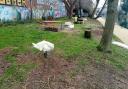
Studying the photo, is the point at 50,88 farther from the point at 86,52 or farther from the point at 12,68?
the point at 86,52

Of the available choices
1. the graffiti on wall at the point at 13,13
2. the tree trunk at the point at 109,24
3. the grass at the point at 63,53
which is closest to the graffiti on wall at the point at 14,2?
the graffiti on wall at the point at 13,13

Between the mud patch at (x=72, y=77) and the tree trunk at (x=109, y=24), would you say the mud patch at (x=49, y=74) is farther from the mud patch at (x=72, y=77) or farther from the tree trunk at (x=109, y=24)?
the tree trunk at (x=109, y=24)

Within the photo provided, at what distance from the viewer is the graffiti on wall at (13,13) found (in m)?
17.7

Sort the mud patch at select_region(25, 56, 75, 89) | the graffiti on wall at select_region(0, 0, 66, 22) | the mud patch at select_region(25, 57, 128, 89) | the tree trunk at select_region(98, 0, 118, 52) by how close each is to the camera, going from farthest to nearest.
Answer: the graffiti on wall at select_region(0, 0, 66, 22) → the tree trunk at select_region(98, 0, 118, 52) → the mud patch at select_region(25, 57, 128, 89) → the mud patch at select_region(25, 56, 75, 89)

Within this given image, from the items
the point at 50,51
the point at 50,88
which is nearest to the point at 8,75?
the point at 50,88

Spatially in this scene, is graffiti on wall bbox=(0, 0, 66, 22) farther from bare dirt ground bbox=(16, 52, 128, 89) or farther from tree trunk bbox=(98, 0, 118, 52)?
bare dirt ground bbox=(16, 52, 128, 89)

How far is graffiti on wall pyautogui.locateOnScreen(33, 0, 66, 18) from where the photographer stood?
2365 cm

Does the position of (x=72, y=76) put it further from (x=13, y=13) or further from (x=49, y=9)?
(x=49, y=9)

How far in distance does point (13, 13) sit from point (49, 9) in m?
8.27

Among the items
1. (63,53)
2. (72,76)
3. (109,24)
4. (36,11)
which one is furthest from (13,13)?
(72,76)

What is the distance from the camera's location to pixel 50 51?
30.4 feet

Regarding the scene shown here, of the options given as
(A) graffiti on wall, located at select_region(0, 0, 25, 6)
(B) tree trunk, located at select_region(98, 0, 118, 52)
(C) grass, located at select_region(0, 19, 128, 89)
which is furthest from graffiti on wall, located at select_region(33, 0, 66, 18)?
(B) tree trunk, located at select_region(98, 0, 118, 52)

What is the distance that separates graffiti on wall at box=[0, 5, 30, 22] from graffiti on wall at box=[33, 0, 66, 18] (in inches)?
77.8

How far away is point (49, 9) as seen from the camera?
88.7 ft
